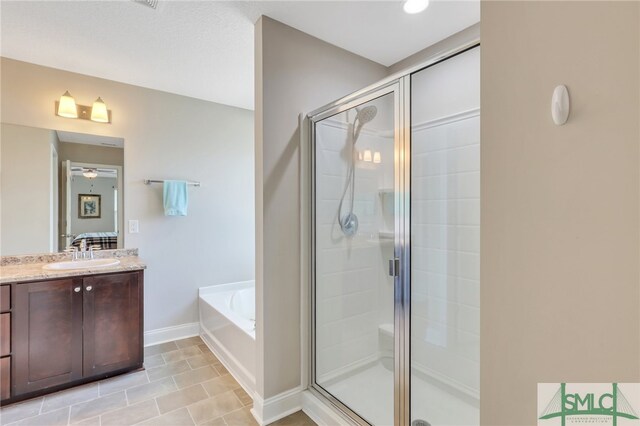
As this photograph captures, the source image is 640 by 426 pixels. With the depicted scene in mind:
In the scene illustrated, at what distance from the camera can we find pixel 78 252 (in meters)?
2.58

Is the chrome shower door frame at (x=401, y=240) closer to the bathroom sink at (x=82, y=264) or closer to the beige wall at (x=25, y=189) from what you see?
the bathroom sink at (x=82, y=264)

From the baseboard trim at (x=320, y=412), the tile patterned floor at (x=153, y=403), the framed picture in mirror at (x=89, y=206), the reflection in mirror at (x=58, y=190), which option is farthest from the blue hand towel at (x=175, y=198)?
the baseboard trim at (x=320, y=412)

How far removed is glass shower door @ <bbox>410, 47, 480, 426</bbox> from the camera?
76.7 inches

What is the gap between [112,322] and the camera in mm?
2279

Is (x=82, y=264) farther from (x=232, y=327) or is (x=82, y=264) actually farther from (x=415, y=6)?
(x=415, y=6)

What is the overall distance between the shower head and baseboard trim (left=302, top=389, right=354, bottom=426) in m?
1.83

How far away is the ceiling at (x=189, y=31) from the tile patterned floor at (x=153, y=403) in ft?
8.23

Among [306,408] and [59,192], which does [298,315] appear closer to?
[306,408]

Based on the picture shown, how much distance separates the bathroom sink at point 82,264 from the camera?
231 cm

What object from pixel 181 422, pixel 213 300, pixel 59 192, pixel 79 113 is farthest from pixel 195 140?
pixel 181 422

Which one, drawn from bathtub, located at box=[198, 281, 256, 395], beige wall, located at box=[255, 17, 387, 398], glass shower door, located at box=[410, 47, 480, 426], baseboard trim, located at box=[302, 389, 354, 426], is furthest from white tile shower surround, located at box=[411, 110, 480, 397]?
bathtub, located at box=[198, 281, 256, 395]

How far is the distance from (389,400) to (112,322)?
2113 millimetres

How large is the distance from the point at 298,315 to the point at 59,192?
238cm

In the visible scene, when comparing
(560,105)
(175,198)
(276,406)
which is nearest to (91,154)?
(175,198)
